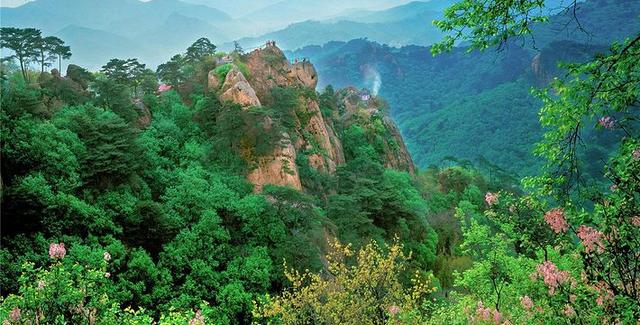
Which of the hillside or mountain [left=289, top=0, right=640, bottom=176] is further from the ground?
mountain [left=289, top=0, right=640, bottom=176]

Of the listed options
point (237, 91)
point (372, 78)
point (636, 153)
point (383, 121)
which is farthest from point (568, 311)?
point (372, 78)

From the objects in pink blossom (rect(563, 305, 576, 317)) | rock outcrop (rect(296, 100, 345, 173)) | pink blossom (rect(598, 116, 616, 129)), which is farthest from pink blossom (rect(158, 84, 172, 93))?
pink blossom (rect(598, 116, 616, 129))

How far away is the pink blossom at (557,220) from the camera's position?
7.05m

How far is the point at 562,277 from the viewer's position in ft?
23.9

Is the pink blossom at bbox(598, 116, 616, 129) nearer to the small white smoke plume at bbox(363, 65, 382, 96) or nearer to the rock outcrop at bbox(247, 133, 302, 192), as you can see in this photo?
the rock outcrop at bbox(247, 133, 302, 192)

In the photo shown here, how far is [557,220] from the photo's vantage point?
709 cm

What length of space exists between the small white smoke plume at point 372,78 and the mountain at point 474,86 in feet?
1.36

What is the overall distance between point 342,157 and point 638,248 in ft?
118

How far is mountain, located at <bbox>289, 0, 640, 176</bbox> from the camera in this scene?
109m

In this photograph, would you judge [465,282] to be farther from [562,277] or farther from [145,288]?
[145,288]

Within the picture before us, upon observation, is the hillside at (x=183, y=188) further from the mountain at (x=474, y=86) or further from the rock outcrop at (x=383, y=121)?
the mountain at (x=474, y=86)

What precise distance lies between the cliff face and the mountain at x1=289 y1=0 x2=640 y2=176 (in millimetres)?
25072

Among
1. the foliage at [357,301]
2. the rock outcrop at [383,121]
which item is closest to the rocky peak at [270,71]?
the rock outcrop at [383,121]

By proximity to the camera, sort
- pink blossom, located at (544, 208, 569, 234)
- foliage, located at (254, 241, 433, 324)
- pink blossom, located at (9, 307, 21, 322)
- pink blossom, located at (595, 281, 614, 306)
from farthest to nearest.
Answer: foliage, located at (254, 241, 433, 324) < pink blossom, located at (9, 307, 21, 322) < pink blossom, located at (544, 208, 569, 234) < pink blossom, located at (595, 281, 614, 306)
